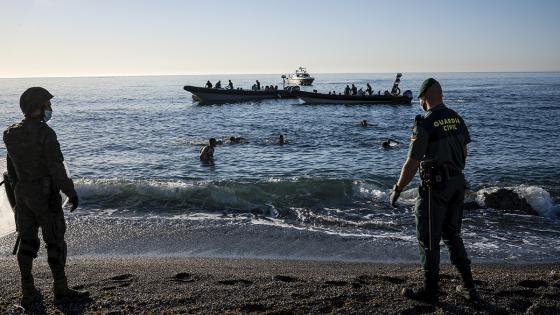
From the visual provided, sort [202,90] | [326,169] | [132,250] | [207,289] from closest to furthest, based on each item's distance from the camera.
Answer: [207,289] → [132,250] → [326,169] → [202,90]

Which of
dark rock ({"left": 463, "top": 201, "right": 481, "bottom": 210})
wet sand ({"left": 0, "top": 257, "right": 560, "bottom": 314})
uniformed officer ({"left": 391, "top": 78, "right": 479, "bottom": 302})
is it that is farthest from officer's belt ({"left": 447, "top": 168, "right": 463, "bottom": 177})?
dark rock ({"left": 463, "top": 201, "right": 481, "bottom": 210})

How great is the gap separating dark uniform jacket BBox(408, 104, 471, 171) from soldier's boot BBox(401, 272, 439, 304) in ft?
3.23

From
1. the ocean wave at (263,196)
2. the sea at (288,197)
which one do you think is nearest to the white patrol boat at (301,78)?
the sea at (288,197)

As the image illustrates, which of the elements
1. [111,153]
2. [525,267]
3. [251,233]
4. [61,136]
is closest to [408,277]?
[525,267]

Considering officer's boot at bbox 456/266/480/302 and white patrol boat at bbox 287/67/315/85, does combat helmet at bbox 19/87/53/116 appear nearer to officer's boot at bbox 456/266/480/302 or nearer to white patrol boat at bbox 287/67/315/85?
officer's boot at bbox 456/266/480/302

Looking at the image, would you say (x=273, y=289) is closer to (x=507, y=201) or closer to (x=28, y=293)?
(x=28, y=293)

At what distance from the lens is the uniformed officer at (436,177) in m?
4.16

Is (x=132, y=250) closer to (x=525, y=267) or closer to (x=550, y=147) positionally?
(x=525, y=267)

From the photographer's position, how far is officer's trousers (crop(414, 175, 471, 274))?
421 cm

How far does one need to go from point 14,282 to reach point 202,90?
149 ft

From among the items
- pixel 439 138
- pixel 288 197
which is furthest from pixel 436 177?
pixel 288 197

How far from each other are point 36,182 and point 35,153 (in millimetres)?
262

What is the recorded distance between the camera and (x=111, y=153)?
20656 millimetres

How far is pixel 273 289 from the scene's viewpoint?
489 cm
